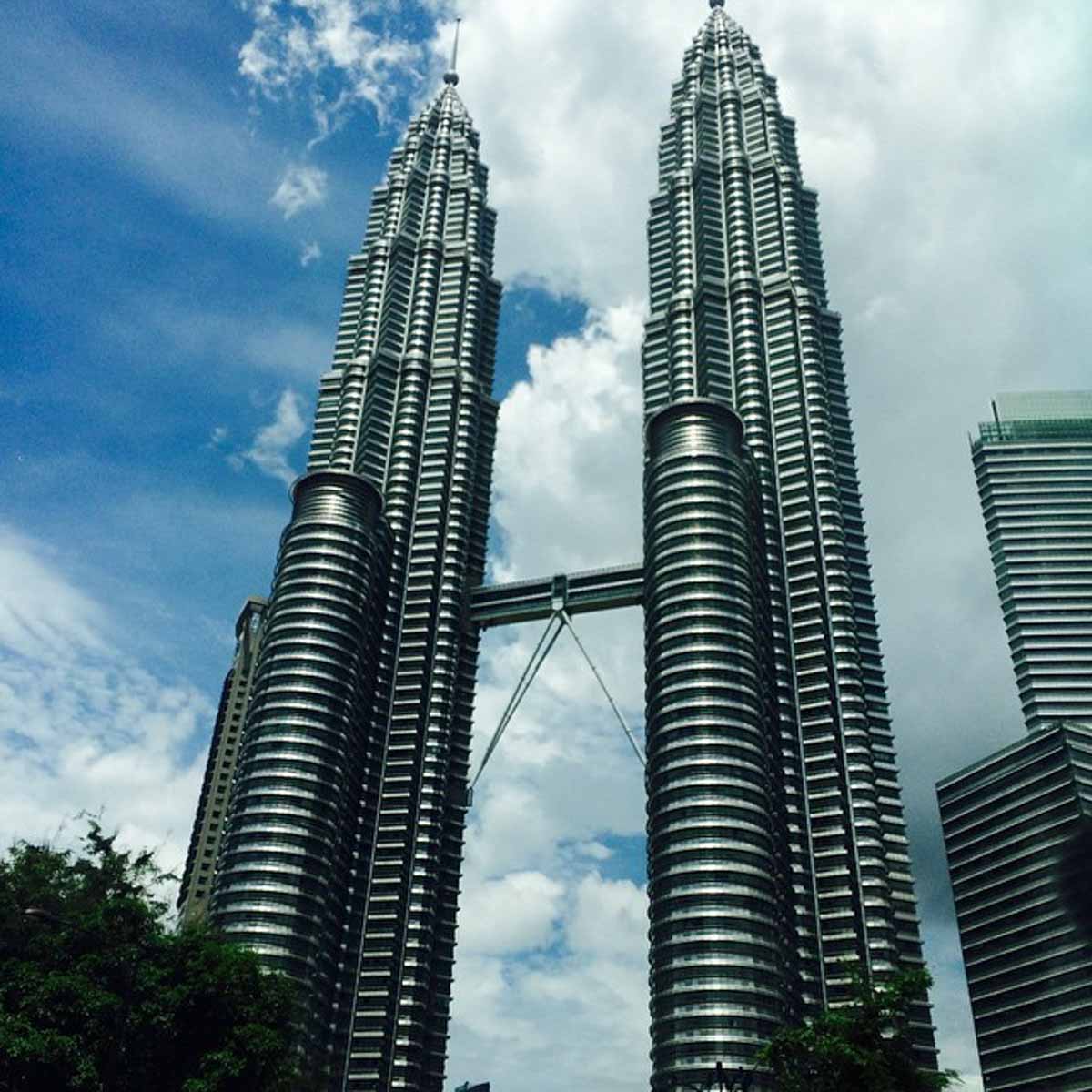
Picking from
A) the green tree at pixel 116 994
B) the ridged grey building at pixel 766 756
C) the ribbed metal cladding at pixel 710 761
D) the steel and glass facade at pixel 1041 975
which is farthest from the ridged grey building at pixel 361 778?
the steel and glass facade at pixel 1041 975

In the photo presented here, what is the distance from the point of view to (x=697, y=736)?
143 metres

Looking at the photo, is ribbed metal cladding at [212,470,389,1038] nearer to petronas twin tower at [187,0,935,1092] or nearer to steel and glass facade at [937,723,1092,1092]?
petronas twin tower at [187,0,935,1092]

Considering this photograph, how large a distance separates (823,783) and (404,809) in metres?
57.8

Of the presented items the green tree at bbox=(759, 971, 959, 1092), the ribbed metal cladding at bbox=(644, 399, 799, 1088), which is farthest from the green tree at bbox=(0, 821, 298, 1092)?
the ribbed metal cladding at bbox=(644, 399, 799, 1088)

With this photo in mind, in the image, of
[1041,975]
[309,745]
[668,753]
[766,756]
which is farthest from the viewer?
[1041,975]

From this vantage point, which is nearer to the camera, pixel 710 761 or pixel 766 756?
pixel 710 761

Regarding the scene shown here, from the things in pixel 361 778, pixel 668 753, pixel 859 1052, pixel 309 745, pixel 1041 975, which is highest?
pixel 361 778

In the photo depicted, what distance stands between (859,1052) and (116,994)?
133 feet

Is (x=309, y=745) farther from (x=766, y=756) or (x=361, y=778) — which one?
(x=766, y=756)

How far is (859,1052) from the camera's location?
63656mm

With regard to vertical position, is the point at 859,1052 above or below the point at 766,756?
below

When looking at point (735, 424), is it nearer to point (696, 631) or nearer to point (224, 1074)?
point (696, 631)

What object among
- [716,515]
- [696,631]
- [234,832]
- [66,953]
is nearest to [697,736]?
[696,631]

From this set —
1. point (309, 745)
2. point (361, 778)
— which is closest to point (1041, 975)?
point (361, 778)
